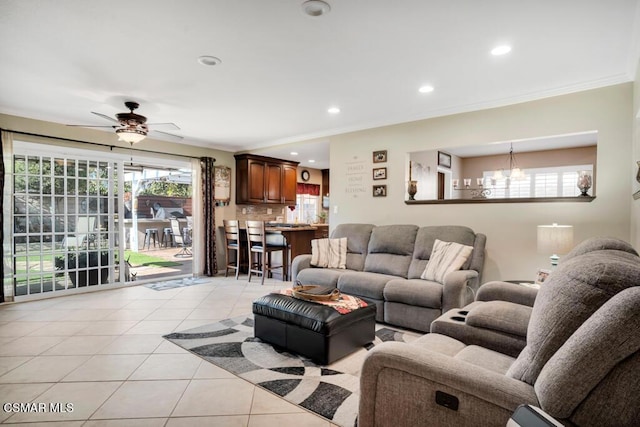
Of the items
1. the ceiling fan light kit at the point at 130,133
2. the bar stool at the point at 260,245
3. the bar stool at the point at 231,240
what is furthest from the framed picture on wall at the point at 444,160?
the ceiling fan light kit at the point at 130,133

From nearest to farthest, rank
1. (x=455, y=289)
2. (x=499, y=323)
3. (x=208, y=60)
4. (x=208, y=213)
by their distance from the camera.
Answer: (x=499, y=323), (x=208, y=60), (x=455, y=289), (x=208, y=213)

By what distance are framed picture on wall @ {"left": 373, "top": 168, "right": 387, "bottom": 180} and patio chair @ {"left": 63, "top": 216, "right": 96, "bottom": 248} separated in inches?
170

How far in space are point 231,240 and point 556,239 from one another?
5225mm

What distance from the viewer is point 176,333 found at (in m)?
3.32

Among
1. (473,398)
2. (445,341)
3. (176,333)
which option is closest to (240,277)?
(176,333)

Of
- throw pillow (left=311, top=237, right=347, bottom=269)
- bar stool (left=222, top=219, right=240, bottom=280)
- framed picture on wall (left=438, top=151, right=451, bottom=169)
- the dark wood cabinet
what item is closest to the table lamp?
throw pillow (left=311, top=237, right=347, bottom=269)

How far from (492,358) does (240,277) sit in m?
5.09

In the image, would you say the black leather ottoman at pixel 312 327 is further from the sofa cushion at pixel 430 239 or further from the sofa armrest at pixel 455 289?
the sofa cushion at pixel 430 239

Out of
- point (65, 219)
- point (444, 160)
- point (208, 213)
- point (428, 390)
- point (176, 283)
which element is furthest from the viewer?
point (444, 160)

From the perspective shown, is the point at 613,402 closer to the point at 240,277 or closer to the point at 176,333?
the point at 176,333

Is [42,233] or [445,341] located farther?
[42,233]

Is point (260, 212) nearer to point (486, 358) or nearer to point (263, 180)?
point (263, 180)

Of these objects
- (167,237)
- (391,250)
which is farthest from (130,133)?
(167,237)

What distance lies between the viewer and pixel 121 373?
250cm
